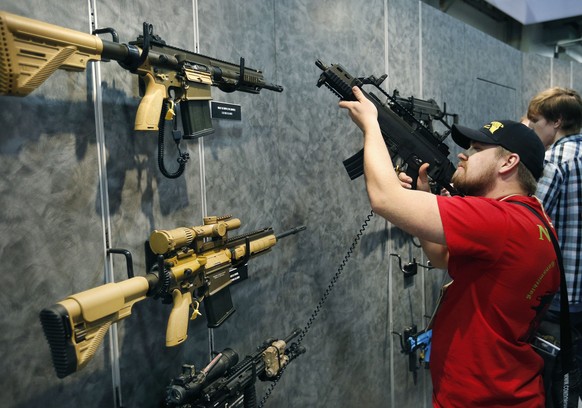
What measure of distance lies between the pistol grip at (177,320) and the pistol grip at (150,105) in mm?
491

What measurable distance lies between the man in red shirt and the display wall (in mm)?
630

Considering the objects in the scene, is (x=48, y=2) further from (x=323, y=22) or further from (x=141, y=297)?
(x=323, y=22)

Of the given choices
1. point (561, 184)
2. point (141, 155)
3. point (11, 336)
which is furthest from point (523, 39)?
point (11, 336)

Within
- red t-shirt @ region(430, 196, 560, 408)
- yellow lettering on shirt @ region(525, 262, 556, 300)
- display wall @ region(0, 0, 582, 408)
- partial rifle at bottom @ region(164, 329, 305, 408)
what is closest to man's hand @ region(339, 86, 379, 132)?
red t-shirt @ region(430, 196, 560, 408)

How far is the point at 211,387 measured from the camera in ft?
4.64

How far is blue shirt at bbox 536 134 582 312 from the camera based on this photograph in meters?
1.95

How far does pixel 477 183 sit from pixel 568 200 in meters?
0.90

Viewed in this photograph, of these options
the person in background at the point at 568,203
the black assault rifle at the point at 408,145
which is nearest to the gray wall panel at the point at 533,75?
the person in background at the point at 568,203

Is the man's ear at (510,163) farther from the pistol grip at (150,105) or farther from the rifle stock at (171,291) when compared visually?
the pistol grip at (150,105)

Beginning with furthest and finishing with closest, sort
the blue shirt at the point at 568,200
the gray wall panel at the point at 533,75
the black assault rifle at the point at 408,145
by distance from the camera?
the gray wall panel at the point at 533,75
the blue shirt at the point at 568,200
the black assault rifle at the point at 408,145

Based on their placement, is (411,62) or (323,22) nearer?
(323,22)

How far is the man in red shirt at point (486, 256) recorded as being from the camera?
44.5 inches

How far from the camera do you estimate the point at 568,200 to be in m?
1.97

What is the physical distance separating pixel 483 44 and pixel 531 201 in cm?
255
